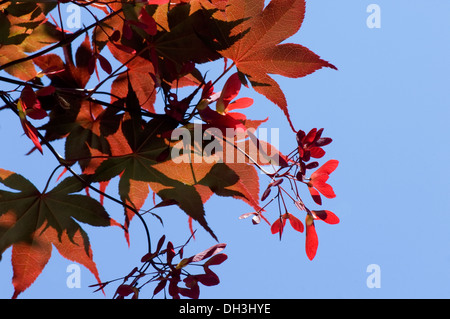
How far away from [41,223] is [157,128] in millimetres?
205

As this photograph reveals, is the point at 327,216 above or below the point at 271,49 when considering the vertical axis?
below

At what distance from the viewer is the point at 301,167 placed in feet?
1.79

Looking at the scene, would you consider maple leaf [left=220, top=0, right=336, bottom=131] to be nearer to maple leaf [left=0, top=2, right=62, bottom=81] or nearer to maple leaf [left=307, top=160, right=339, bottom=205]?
maple leaf [left=307, top=160, right=339, bottom=205]

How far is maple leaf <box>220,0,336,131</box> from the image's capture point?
561mm

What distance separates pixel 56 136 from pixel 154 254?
21cm

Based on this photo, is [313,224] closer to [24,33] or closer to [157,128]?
[157,128]

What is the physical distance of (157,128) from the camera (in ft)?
1.86

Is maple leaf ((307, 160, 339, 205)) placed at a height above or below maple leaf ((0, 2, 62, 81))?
below

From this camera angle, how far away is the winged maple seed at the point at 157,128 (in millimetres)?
543

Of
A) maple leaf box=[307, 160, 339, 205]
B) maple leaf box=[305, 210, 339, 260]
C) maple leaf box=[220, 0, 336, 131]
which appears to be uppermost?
maple leaf box=[220, 0, 336, 131]

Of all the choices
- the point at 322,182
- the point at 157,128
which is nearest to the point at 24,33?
the point at 157,128

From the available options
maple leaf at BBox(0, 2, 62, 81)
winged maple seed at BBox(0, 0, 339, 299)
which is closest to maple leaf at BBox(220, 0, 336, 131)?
winged maple seed at BBox(0, 0, 339, 299)

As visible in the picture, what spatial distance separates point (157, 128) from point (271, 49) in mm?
172

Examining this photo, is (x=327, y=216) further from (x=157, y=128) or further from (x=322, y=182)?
(x=157, y=128)
